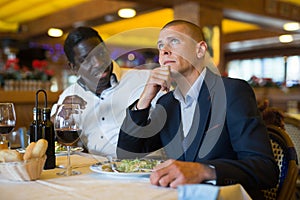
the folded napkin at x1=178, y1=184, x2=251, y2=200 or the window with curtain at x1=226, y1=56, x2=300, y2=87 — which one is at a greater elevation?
the window with curtain at x1=226, y1=56, x2=300, y2=87

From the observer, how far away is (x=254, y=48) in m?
11.1

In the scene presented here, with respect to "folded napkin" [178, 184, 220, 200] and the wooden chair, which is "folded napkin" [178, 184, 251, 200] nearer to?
"folded napkin" [178, 184, 220, 200]

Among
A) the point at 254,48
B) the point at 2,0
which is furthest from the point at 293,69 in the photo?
the point at 2,0

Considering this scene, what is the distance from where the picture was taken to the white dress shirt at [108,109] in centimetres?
211

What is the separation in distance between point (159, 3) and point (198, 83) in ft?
13.6

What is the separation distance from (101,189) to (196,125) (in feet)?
1.47

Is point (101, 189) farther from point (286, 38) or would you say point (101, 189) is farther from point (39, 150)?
point (286, 38)

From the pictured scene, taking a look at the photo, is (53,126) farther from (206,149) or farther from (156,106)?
(206,149)

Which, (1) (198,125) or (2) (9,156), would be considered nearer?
(2) (9,156)

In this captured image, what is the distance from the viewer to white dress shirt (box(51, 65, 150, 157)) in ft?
6.92

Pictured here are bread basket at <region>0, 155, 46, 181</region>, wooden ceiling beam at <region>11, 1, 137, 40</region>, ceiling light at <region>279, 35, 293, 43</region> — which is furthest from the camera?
ceiling light at <region>279, 35, 293, 43</region>

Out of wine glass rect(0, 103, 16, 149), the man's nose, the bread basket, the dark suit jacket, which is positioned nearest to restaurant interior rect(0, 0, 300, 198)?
the man's nose

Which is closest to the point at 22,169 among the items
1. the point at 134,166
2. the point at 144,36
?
the point at 134,166

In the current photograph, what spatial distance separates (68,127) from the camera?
1.23 m
